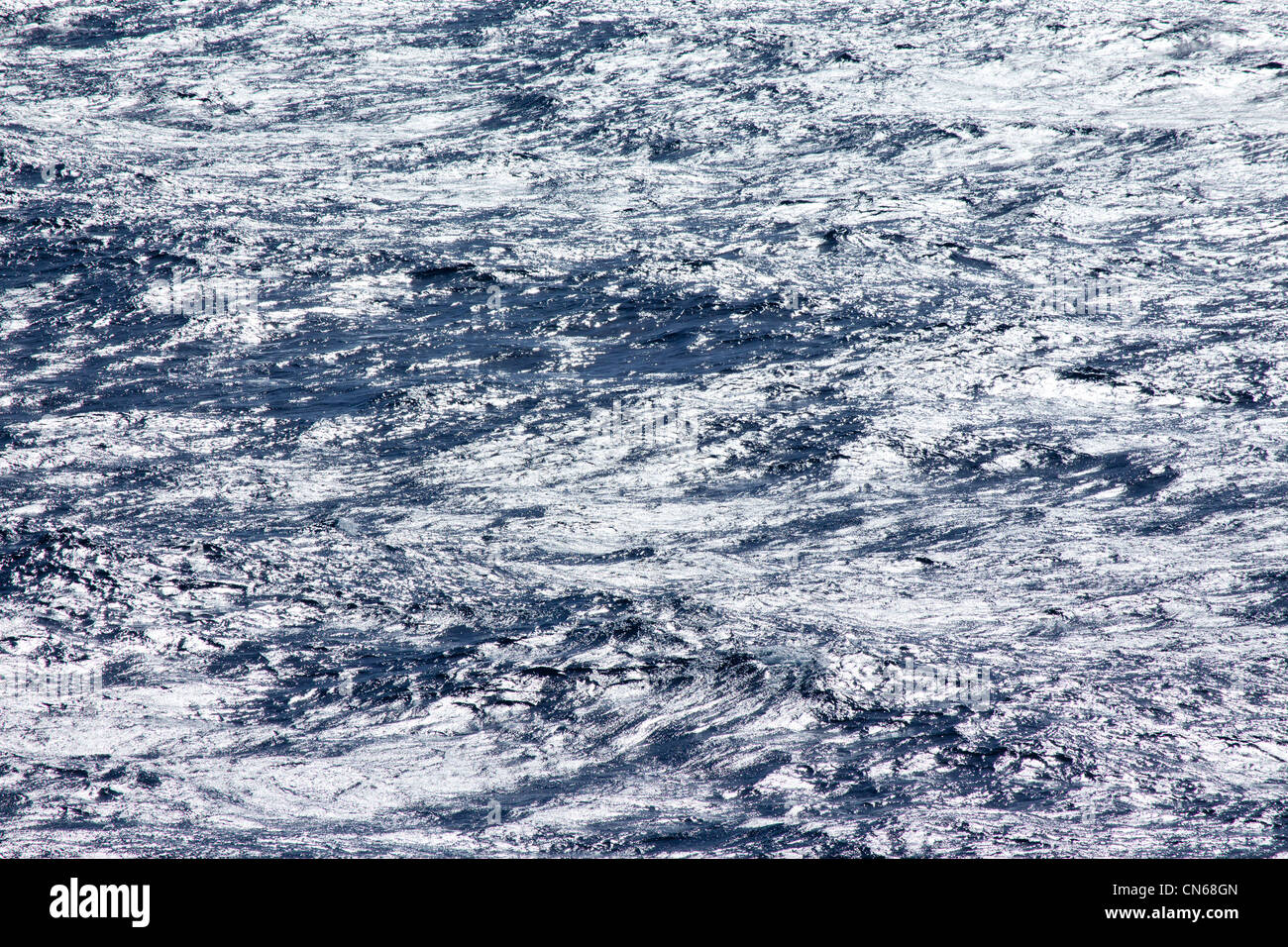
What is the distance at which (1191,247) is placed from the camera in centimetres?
1055

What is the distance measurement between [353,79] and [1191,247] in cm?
903

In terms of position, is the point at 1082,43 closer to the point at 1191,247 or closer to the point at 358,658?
the point at 1191,247

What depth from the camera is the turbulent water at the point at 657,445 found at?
527cm

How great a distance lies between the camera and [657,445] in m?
8.21

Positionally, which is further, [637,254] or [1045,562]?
[637,254]

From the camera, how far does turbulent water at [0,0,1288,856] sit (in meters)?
5.27

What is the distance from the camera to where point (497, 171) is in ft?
41.4
